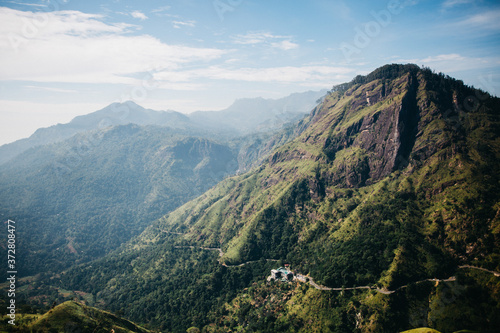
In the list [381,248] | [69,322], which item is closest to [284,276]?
[381,248]

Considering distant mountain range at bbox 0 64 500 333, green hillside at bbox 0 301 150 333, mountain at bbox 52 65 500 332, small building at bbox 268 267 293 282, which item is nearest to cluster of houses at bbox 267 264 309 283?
small building at bbox 268 267 293 282

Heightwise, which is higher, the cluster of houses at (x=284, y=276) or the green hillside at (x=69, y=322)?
the green hillside at (x=69, y=322)

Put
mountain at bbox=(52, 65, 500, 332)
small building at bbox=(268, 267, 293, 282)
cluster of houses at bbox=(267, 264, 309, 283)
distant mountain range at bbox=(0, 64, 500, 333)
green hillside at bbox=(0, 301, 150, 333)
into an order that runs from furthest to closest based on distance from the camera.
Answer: small building at bbox=(268, 267, 293, 282)
cluster of houses at bbox=(267, 264, 309, 283)
mountain at bbox=(52, 65, 500, 332)
distant mountain range at bbox=(0, 64, 500, 333)
green hillside at bbox=(0, 301, 150, 333)

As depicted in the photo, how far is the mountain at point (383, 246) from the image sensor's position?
9944 centimetres

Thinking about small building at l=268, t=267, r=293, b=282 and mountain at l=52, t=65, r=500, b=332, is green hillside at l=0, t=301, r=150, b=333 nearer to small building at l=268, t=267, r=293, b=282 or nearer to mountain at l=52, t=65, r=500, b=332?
mountain at l=52, t=65, r=500, b=332

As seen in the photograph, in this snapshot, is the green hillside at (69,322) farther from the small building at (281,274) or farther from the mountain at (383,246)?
the small building at (281,274)

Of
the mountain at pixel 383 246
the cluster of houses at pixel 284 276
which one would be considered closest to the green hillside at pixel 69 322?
the mountain at pixel 383 246

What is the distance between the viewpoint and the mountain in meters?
99.4

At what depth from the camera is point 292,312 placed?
118m

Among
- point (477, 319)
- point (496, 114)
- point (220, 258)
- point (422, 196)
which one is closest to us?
point (477, 319)

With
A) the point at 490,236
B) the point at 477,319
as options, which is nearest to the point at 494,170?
the point at 490,236

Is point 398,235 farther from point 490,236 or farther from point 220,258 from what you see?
point 220,258

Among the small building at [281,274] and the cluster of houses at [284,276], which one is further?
the small building at [281,274]

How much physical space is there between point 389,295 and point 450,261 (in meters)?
31.4
